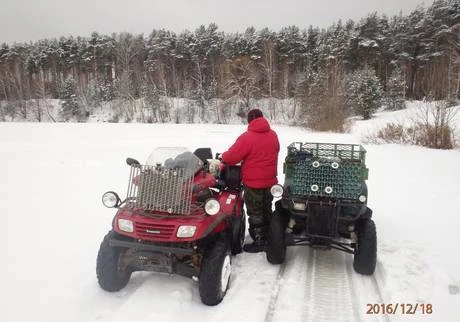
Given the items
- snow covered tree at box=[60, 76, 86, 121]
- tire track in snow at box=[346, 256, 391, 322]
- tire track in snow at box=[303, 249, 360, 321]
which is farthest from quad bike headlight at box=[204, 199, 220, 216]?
snow covered tree at box=[60, 76, 86, 121]

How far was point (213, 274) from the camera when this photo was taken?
3.49 m

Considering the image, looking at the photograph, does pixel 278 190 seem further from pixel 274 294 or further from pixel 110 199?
pixel 110 199

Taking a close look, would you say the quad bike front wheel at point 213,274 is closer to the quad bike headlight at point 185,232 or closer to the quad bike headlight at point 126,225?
the quad bike headlight at point 185,232

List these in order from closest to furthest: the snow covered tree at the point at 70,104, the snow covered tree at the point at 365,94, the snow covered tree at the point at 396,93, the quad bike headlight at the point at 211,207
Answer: the quad bike headlight at the point at 211,207 < the snow covered tree at the point at 365,94 < the snow covered tree at the point at 396,93 < the snow covered tree at the point at 70,104

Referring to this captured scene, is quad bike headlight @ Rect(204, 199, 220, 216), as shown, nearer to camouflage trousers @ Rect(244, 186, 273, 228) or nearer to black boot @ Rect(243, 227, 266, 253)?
camouflage trousers @ Rect(244, 186, 273, 228)

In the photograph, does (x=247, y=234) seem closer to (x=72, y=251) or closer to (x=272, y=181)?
(x=272, y=181)

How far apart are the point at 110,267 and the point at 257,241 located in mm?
2226

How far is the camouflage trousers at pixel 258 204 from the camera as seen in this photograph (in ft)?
16.1

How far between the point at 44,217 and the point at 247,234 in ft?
12.3

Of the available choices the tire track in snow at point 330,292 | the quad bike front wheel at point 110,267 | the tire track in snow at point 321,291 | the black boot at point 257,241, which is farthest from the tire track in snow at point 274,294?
the quad bike front wheel at point 110,267

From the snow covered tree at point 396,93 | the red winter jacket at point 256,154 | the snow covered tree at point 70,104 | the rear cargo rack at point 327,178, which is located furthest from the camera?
the snow covered tree at point 70,104

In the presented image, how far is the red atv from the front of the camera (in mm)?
3510

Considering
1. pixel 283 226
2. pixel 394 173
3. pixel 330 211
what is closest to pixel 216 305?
pixel 283 226
